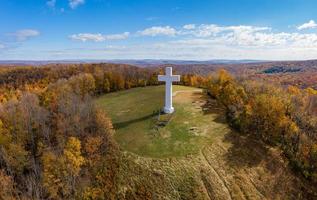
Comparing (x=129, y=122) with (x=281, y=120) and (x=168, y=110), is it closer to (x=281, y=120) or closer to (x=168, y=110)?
(x=168, y=110)

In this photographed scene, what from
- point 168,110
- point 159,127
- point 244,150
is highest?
point 168,110

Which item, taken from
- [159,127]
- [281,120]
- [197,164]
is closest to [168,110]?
[159,127]

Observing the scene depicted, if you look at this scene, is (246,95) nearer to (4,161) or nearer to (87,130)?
(87,130)

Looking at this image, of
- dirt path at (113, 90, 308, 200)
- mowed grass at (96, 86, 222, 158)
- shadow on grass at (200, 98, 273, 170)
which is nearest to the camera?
dirt path at (113, 90, 308, 200)

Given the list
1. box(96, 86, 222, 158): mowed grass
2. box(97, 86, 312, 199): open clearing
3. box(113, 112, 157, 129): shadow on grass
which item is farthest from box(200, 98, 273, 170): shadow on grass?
box(113, 112, 157, 129): shadow on grass

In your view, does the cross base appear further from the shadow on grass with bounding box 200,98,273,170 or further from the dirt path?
the dirt path

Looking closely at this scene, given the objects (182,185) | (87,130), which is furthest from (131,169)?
(87,130)
